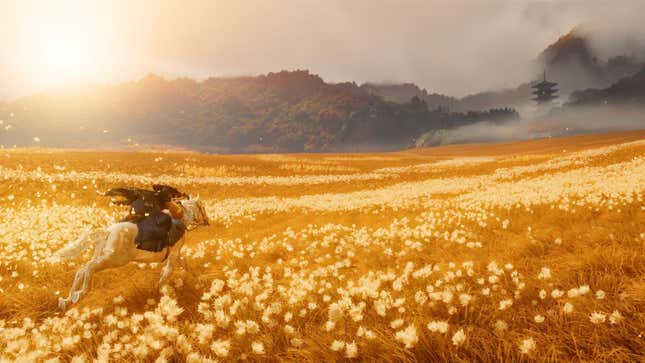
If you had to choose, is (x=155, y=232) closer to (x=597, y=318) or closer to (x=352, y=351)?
(x=352, y=351)

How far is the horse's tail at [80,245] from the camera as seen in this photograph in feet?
20.2

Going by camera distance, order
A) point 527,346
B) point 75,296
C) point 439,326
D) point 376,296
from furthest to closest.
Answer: point 75,296
point 376,296
point 439,326
point 527,346

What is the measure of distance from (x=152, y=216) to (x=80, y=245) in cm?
120

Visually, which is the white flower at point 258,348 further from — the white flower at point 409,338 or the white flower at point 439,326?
the white flower at point 439,326

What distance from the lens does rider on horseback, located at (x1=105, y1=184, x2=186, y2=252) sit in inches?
249

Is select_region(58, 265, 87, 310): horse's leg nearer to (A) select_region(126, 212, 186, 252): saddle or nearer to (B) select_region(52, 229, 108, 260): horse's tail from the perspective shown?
(B) select_region(52, 229, 108, 260): horse's tail

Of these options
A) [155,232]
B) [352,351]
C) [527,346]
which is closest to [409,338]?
[352,351]

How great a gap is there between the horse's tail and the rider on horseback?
18.9 inches

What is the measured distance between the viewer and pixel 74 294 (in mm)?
6102

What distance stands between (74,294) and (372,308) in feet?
16.3

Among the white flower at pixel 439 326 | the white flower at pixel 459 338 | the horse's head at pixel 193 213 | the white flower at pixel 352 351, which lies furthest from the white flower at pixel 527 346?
the horse's head at pixel 193 213

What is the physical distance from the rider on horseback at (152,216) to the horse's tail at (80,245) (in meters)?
0.48

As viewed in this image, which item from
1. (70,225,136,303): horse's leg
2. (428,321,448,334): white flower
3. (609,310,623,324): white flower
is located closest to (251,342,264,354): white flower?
(428,321,448,334): white flower

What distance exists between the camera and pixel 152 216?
651 cm
